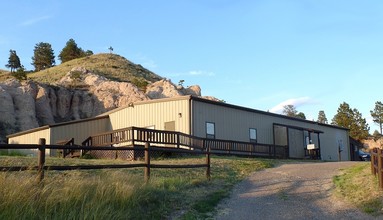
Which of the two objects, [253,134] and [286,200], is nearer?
[286,200]

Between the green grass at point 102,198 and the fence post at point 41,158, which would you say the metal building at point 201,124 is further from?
the fence post at point 41,158

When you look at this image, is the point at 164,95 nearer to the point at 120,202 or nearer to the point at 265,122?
the point at 265,122

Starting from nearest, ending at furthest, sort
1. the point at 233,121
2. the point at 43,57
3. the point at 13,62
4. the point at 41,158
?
1. the point at 41,158
2. the point at 233,121
3. the point at 13,62
4. the point at 43,57

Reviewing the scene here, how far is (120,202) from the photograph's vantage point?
28.0 feet

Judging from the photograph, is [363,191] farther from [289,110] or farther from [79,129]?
[289,110]

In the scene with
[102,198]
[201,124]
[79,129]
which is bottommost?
[102,198]

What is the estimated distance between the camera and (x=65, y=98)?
5316 cm

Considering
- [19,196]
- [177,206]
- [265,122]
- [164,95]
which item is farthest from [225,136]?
[164,95]

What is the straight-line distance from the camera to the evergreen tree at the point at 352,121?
7025cm

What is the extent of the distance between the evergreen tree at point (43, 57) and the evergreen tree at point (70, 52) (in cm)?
224

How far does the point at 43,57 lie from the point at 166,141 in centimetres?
7345

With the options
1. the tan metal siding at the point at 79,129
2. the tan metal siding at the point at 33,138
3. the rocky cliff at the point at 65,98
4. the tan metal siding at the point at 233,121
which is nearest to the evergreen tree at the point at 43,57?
the rocky cliff at the point at 65,98

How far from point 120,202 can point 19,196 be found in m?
2.05

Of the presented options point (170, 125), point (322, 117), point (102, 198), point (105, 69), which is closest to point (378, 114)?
point (322, 117)
